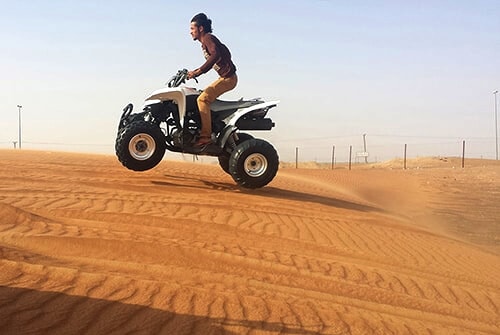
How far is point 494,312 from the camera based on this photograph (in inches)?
214

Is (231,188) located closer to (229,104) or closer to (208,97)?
(229,104)

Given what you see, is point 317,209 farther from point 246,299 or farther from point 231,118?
point 246,299

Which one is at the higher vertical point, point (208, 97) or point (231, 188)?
point (208, 97)

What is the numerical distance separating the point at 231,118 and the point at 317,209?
2179 mm

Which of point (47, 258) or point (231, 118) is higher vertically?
point (231, 118)

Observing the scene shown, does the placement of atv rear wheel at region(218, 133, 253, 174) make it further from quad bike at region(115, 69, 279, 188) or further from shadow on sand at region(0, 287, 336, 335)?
shadow on sand at region(0, 287, 336, 335)

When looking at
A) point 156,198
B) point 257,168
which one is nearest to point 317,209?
point 257,168

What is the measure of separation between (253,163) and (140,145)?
1.96 meters

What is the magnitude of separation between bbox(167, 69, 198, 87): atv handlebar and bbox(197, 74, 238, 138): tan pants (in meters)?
0.41

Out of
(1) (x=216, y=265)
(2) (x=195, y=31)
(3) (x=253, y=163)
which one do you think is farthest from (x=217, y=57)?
(1) (x=216, y=265)

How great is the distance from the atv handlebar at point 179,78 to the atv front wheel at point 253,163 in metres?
1.53

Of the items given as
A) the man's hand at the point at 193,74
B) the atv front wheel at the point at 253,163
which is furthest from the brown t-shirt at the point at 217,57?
the atv front wheel at the point at 253,163

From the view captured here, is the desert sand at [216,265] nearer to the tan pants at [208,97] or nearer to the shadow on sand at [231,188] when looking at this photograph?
the shadow on sand at [231,188]

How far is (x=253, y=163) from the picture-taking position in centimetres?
943
